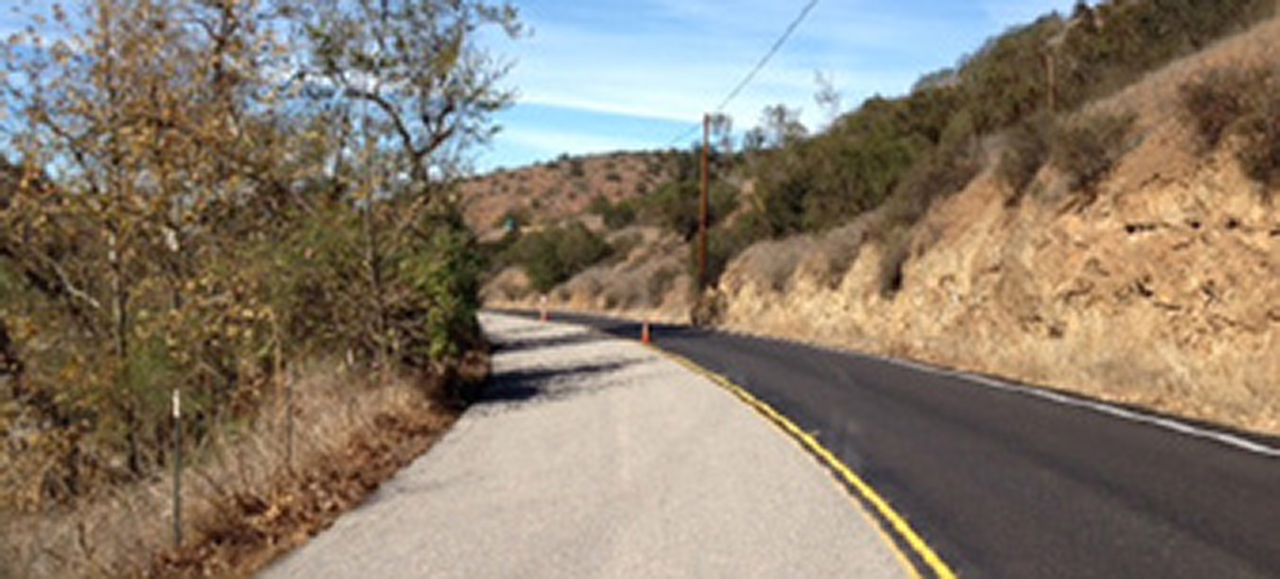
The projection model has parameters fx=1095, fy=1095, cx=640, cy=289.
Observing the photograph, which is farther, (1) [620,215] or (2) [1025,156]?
(1) [620,215]

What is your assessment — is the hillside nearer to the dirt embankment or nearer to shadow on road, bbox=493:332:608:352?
the dirt embankment

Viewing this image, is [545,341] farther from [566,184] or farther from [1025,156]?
[566,184]

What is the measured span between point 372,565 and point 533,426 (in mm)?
6542

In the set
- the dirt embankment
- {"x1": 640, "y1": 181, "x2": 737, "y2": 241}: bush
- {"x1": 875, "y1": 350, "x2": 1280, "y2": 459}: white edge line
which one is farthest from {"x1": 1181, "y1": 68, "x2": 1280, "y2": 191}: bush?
{"x1": 640, "y1": 181, "x2": 737, "y2": 241}: bush

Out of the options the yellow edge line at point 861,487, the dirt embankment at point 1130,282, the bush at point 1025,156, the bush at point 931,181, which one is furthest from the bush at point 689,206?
the yellow edge line at point 861,487

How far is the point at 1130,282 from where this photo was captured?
18.0 meters

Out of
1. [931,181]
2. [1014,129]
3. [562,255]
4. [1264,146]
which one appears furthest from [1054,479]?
[562,255]

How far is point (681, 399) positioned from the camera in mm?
16031

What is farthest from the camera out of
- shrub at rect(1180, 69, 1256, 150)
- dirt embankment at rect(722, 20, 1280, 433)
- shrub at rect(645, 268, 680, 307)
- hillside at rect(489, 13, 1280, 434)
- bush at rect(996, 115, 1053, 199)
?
shrub at rect(645, 268, 680, 307)

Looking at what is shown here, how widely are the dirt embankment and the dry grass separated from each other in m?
9.19

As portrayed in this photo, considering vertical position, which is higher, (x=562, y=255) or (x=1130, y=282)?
(x=562, y=255)

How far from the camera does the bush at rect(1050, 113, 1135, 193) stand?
20.4 meters

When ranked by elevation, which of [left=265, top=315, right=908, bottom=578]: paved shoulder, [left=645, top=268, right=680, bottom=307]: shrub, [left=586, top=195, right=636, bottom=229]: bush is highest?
[left=586, top=195, right=636, bottom=229]: bush

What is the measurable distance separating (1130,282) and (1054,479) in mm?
10297
